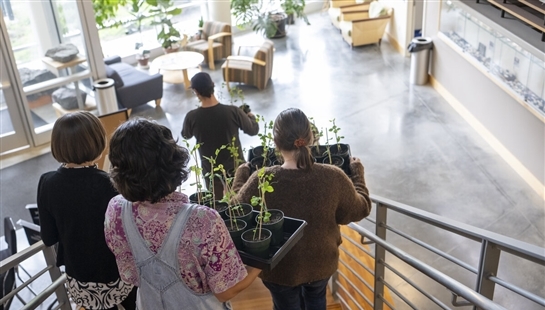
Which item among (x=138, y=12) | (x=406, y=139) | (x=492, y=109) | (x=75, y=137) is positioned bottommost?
(x=406, y=139)

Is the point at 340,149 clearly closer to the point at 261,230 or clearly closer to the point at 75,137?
the point at 261,230

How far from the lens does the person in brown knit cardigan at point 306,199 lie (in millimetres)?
2508

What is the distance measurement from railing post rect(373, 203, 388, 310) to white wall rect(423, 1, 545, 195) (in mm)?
3849

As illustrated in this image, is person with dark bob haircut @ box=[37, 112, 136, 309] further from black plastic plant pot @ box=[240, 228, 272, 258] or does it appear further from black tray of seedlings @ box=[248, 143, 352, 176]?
black tray of seedlings @ box=[248, 143, 352, 176]

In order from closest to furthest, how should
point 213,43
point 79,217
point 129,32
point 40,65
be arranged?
point 79,217 → point 40,65 → point 213,43 → point 129,32

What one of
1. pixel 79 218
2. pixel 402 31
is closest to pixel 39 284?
A: pixel 79 218

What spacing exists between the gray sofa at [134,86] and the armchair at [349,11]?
4.25m

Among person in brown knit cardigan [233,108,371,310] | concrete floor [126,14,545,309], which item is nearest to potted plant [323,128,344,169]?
person in brown knit cardigan [233,108,371,310]

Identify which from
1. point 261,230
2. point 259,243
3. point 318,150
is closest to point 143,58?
point 318,150

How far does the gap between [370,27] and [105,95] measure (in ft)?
16.9

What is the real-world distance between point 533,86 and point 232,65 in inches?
189

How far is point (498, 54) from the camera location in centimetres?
738

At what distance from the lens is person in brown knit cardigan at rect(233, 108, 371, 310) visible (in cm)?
251

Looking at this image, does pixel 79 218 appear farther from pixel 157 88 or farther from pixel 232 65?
pixel 232 65
